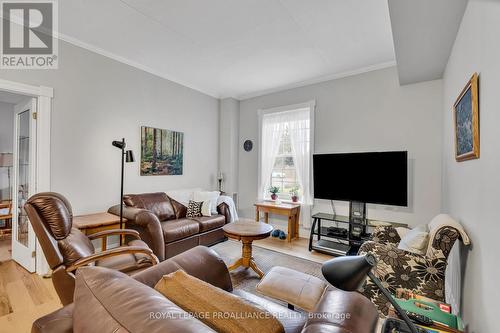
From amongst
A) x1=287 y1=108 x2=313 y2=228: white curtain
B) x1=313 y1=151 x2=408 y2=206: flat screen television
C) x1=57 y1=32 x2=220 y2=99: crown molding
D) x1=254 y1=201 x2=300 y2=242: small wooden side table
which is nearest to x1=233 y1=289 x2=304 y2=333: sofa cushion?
x1=313 y1=151 x2=408 y2=206: flat screen television

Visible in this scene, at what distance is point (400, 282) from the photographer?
1700mm

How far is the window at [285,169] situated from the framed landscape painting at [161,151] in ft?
5.96

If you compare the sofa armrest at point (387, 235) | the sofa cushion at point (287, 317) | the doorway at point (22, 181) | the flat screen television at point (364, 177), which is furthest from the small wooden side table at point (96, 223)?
the sofa armrest at point (387, 235)

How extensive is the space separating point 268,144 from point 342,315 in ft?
12.3

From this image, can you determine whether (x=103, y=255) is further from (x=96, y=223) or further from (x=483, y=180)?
(x=483, y=180)

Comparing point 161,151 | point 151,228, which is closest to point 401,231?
point 151,228

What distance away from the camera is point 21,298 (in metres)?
2.12

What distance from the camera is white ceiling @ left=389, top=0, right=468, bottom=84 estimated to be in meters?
1.68

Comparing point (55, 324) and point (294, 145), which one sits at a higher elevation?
point (294, 145)

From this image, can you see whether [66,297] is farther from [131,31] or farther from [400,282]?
[131,31]

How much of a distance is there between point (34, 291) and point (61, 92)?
217cm

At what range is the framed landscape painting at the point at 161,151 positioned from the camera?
3.61 meters

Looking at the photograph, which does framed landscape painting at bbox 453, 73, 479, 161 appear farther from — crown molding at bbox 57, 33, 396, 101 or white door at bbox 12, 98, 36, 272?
white door at bbox 12, 98, 36, 272

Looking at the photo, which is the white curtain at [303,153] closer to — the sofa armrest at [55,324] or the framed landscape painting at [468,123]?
the framed landscape painting at [468,123]
